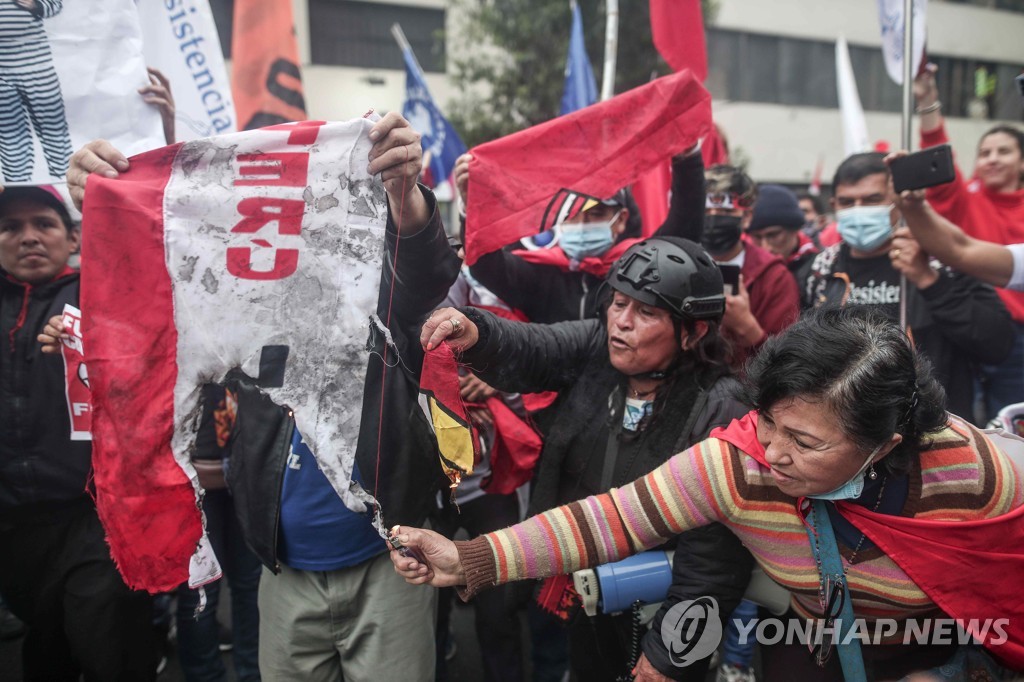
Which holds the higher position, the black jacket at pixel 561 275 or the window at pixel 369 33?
the window at pixel 369 33

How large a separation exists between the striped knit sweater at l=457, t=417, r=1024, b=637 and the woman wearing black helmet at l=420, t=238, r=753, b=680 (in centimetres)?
17

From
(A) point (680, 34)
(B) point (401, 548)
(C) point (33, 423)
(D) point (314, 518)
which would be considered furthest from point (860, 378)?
(C) point (33, 423)

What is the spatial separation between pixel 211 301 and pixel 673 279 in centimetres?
130

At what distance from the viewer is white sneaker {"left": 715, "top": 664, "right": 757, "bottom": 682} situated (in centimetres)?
321

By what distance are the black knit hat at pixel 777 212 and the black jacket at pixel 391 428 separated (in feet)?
9.67

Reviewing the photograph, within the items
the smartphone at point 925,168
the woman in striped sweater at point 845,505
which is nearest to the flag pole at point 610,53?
the smartphone at point 925,168

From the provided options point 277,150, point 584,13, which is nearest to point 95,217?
point 277,150

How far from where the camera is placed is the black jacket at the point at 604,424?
1940mm

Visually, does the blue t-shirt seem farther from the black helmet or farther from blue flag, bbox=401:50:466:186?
blue flag, bbox=401:50:466:186

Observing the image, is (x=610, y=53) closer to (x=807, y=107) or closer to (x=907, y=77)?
(x=907, y=77)

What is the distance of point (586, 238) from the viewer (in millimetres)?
2926

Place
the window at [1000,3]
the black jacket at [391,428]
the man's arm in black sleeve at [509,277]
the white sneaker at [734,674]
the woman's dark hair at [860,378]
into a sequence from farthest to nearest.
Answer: the window at [1000,3], the white sneaker at [734,674], the man's arm in black sleeve at [509,277], the black jacket at [391,428], the woman's dark hair at [860,378]

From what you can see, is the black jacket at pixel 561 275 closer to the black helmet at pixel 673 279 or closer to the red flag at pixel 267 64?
the black helmet at pixel 673 279

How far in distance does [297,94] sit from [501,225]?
1850 millimetres
